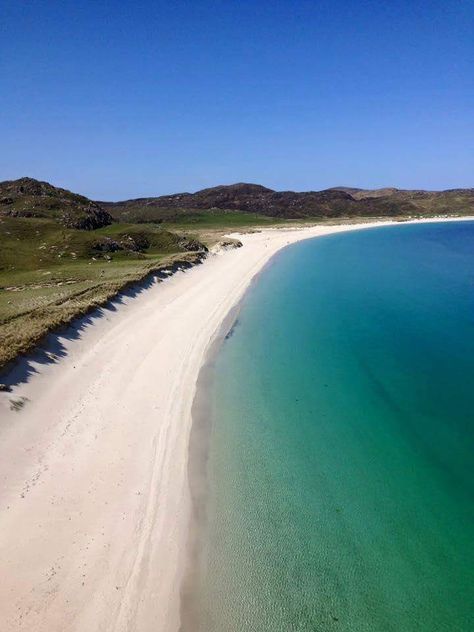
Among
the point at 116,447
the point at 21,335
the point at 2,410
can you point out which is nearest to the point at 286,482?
the point at 116,447

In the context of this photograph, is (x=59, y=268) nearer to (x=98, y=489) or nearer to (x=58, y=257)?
(x=58, y=257)

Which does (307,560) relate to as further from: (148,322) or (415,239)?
(415,239)

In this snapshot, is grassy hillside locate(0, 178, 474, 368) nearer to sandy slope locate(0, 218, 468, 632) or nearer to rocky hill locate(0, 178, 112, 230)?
rocky hill locate(0, 178, 112, 230)

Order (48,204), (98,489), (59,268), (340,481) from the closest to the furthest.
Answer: (98,489), (340,481), (59,268), (48,204)

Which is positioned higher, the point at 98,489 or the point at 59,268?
the point at 59,268

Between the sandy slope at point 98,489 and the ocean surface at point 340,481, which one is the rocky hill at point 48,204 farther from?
the ocean surface at point 340,481

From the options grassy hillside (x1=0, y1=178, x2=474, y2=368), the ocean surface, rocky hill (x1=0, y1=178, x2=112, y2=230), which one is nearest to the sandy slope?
the ocean surface

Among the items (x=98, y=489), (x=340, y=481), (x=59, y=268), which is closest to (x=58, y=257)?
(x=59, y=268)
